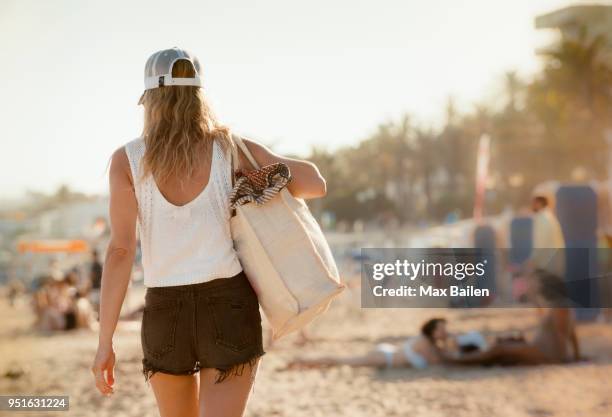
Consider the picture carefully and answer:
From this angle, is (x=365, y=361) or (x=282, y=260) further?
(x=365, y=361)

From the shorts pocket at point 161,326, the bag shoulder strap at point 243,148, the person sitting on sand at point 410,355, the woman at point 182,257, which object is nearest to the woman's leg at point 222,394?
the woman at point 182,257

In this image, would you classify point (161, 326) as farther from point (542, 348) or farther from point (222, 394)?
point (542, 348)

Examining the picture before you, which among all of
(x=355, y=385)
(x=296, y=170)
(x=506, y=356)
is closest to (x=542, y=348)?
(x=506, y=356)

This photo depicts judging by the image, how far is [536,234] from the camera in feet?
32.2

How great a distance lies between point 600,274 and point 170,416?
10.3m

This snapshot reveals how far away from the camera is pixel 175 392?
220 cm

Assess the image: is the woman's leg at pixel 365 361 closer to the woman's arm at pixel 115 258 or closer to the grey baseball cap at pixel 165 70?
the woman's arm at pixel 115 258

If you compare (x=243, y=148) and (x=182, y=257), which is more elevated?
(x=243, y=148)

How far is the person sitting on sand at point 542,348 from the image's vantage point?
7707 millimetres

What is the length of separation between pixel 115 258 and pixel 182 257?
8.3 inches

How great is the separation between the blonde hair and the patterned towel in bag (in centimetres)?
11

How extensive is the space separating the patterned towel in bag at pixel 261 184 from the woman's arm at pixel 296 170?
7cm

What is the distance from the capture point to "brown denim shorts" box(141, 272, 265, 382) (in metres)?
2.13

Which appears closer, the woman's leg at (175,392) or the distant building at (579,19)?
the woman's leg at (175,392)
